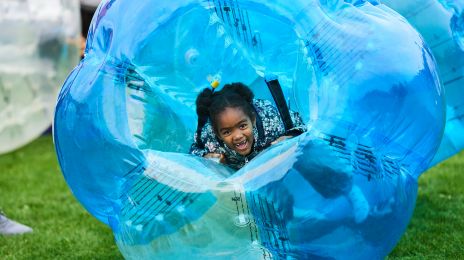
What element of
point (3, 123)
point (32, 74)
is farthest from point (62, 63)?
point (3, 123)

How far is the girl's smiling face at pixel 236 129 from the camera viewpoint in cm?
300

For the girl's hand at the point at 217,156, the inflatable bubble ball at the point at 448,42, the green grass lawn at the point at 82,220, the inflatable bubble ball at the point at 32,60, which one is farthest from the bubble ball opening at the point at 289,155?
the inflatable bubble ball at the point at 32,60

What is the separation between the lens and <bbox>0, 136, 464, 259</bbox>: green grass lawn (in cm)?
329

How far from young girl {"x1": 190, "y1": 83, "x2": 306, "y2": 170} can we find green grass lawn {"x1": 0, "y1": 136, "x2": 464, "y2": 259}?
746 millimetres

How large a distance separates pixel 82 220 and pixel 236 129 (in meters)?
1.47

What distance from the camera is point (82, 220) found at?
4043 millimetres

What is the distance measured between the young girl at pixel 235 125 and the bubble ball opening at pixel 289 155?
1.46 feet

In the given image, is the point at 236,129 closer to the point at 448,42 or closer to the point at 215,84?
the point at 215,84

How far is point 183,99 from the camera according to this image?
3465 mm

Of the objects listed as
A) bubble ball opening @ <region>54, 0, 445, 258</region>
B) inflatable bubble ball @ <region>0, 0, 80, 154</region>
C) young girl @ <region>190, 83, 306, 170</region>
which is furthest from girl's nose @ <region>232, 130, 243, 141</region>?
inflatable bubble ball @ <region>0, 0, 80, 154</region>

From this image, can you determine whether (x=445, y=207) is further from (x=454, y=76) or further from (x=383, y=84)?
(x=383, y=84)

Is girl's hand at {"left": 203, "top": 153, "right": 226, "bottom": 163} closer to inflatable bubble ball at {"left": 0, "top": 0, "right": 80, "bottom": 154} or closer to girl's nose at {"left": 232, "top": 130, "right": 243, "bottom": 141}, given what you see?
girl's nose at {"left": 232, "top": 130, "right": 243, "bottom": 141}

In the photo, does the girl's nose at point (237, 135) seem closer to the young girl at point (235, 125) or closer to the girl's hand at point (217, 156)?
the young girl at point (235, 125)

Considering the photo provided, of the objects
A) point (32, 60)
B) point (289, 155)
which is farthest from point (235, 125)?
point (32, 60)
